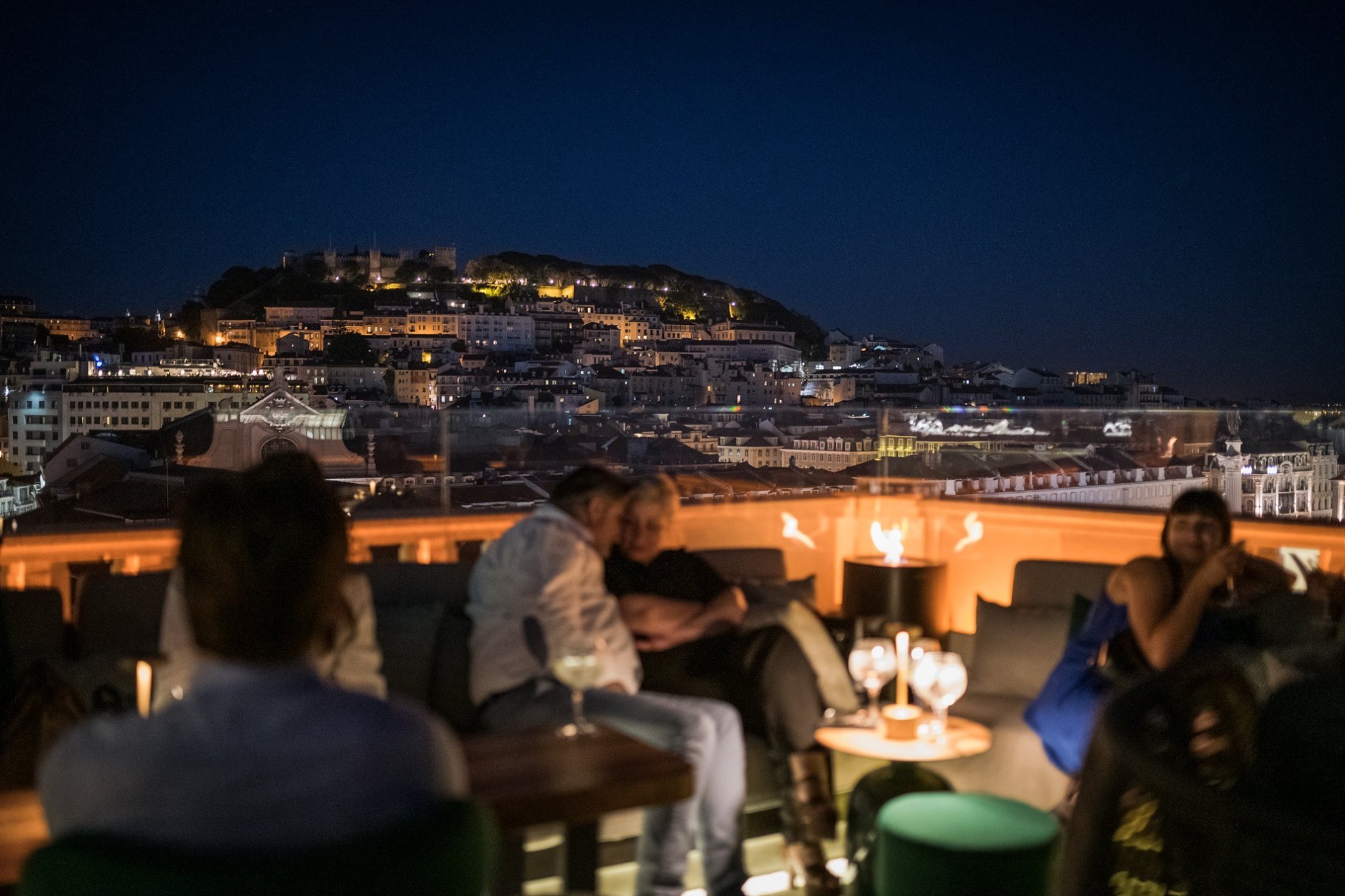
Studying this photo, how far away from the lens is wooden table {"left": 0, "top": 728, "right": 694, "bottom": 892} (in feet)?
5.59

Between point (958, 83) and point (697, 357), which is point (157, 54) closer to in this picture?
point (958, 83)

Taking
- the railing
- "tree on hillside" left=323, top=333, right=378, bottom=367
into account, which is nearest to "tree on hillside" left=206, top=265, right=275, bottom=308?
"tree on hillside" left=323, top=333, right=378, bottom=367

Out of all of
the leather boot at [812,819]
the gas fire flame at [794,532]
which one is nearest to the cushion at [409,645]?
the leather boot at [812,819]

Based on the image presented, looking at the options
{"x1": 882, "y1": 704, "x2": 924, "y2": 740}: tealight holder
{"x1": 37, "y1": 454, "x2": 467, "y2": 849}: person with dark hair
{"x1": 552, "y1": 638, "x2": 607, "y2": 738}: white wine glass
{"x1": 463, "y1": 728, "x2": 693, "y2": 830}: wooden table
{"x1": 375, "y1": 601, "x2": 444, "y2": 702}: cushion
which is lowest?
{"x1": 882, "y1": 704, "x2": 924, "y2": 740}: tealight holder

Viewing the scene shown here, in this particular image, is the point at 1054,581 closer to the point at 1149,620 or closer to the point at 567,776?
the point at 1149,620

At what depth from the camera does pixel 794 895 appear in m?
3.25

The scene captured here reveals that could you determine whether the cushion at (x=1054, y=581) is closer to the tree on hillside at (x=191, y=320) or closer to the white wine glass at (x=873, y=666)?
the white wine glass at (x=873, y=666)

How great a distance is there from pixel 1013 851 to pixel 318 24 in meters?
38.7

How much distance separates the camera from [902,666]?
3234 mm

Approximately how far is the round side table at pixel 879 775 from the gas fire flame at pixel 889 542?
199 cm

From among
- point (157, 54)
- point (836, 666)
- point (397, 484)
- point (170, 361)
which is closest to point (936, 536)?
point (836, 666)

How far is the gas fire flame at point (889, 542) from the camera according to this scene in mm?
5250

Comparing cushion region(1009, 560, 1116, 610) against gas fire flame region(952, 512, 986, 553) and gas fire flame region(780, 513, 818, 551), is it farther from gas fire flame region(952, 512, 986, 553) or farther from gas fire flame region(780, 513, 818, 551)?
gas fire flame region(780, 513, 818, 551)

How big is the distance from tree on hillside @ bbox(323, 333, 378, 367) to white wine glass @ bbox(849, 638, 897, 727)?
81066 mm
